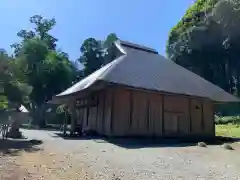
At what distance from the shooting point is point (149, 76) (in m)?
19.4

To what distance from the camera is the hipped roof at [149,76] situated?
17578 millimetres

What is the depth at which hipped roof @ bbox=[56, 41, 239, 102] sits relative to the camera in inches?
692

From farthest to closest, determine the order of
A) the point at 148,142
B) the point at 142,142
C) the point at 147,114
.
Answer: the point at 147,114
the point at 148,142
the point at 142,142

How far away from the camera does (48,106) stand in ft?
172

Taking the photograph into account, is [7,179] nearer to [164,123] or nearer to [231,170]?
[231,170]

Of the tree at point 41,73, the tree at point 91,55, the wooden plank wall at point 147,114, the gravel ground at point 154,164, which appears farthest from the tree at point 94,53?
the gravel ground at point 154,164

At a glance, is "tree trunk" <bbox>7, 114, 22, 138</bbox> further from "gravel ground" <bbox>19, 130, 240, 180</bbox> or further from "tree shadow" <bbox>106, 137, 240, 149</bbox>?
"gravel ground" <bbox>19, 130, 240, 180</bbox>

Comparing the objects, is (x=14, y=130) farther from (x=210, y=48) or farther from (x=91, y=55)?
(x=91, y=55)

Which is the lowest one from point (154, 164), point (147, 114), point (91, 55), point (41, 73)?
point (154, 164)

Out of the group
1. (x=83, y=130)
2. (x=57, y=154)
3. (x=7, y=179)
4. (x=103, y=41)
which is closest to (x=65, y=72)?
(x=103, y=41)

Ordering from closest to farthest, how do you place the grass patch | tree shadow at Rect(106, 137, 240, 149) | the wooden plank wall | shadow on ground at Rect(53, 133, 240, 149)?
tree shadow at Rect(106, 137, 240, 149) < shadow on ground at Rect(53, 133, 240, 149) < the wooden plank wall < the grass patch

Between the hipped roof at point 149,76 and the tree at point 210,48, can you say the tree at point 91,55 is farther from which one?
the hipped roof at point 149,76

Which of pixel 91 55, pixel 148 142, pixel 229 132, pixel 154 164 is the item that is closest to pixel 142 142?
pixel 148 142

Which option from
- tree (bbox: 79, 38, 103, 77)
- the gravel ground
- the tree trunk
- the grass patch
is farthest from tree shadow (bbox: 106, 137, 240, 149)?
tree (bbox: 79, 38, 103, 77)
